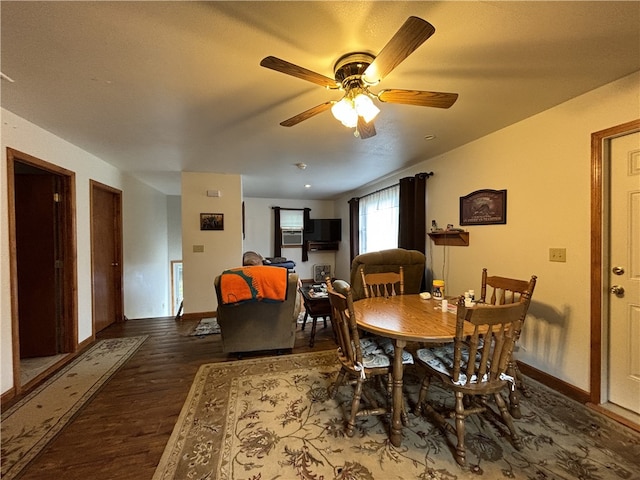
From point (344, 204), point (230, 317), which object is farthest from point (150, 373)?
point (344, 204)

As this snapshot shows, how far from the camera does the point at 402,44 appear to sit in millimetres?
1133

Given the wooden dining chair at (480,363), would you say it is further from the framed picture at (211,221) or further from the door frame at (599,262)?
the framed picture at (211,221)

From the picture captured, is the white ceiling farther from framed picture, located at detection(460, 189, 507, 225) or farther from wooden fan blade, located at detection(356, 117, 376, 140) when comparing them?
framed picture, located at detection(460, 189, 507, 225)

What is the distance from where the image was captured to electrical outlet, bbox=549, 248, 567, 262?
7.16ft

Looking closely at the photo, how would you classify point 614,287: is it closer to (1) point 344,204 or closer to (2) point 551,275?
(2) point 551,275

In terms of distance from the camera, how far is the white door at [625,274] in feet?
5.98

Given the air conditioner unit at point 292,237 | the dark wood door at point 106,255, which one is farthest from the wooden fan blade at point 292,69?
the air conditioner unit at point 292,237

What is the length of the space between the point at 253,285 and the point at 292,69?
189cm

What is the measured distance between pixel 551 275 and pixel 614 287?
1.25 feet

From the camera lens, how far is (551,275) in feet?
7.46

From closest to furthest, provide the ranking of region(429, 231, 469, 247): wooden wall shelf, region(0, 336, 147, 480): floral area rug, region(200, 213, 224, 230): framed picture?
region(0, 336, 147, 480): floral area rug
region(429, 231, 469, 247): wooden wall shelf
region(200, 213, 224, 230): framed picture

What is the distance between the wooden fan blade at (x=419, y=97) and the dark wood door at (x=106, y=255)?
12.2 ft

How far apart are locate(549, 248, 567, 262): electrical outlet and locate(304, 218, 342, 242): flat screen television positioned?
5.01 metres

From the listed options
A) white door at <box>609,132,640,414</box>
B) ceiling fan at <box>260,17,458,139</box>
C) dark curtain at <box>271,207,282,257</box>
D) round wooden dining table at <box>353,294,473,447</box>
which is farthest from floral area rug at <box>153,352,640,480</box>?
dark curtain at <box>271,207,282,257</box>
